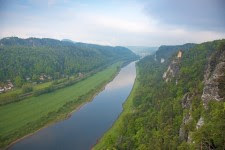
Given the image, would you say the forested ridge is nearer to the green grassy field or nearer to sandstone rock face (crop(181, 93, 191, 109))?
sandstone rock face (crop(181, 93, 191, 109))

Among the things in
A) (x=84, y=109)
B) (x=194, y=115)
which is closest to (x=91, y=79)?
(x=84, y=109)

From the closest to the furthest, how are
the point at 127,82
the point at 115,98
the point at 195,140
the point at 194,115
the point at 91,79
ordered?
the point at 195,140 < the point at 194,115 < the point at 115,98 < the point at 127,82 < the point at 91,79

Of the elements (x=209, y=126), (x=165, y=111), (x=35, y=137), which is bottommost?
(x=35, y=137)

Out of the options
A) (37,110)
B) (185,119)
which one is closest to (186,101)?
(185,119)

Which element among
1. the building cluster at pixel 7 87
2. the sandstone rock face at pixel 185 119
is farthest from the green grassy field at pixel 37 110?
the sandstone rock face at pixel 185 119

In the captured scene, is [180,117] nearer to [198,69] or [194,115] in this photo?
[194,115]

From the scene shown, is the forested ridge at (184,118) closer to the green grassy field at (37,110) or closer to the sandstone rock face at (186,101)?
the sandstone rock face at (186,101)
